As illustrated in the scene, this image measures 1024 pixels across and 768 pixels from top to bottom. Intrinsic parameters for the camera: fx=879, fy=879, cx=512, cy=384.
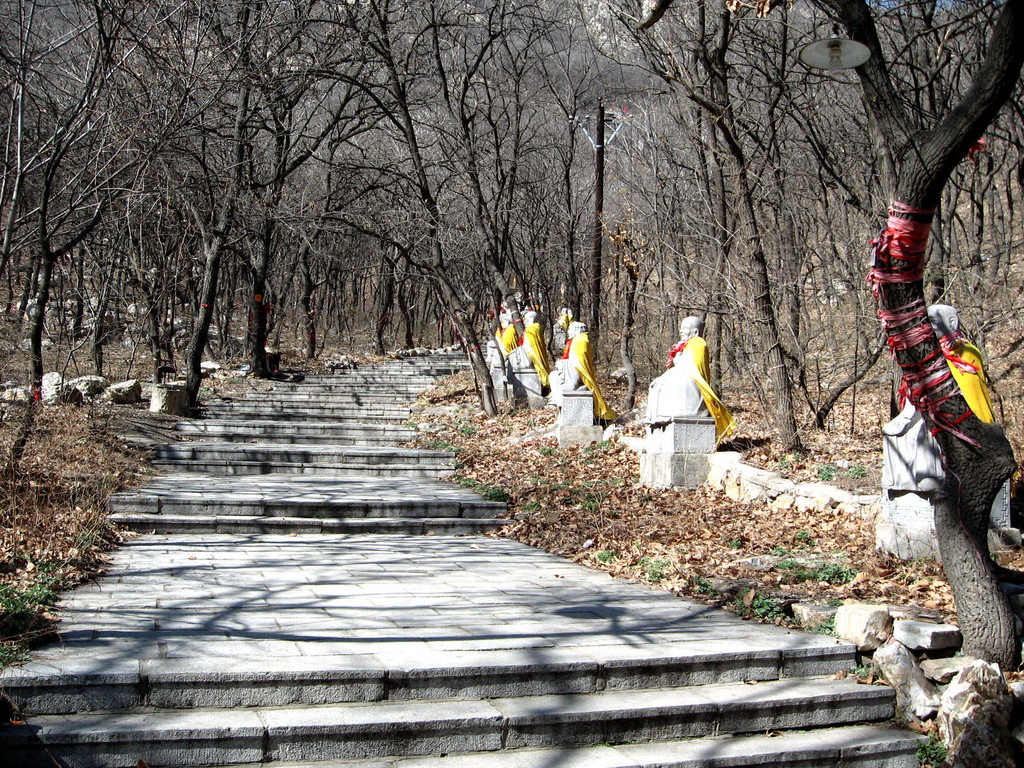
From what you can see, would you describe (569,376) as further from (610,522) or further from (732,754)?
(732,754)

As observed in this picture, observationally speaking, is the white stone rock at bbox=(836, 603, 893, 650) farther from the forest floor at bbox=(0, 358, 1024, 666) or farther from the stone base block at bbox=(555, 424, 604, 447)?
the stone base block at bbox=(555, 424, 604, 447)

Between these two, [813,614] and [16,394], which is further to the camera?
[16,394]

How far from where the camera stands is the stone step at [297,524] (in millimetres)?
8461

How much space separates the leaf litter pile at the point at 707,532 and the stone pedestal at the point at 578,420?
0.98 feet

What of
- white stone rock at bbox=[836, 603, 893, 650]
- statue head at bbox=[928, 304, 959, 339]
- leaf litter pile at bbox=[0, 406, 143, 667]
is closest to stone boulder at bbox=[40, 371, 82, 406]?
leaf litter pile at bbox=[0, 406, 143, 667]

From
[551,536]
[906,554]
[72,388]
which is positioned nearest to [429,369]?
[72,388]

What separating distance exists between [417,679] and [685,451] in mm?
6164

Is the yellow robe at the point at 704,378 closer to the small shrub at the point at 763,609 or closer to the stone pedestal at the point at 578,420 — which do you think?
the stone pedestal at the point at 578,420

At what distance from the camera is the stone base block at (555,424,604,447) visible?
13375mm

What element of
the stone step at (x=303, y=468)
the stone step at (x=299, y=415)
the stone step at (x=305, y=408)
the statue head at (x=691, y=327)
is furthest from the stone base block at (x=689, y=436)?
the stone step at (x=305, y=408)

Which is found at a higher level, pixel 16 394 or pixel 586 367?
pixel 586 367

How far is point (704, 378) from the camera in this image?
9961 millimetres

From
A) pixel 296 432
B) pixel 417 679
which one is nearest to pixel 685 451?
pixel 417 679

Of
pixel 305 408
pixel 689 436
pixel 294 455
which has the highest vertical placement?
pixel 689 436
